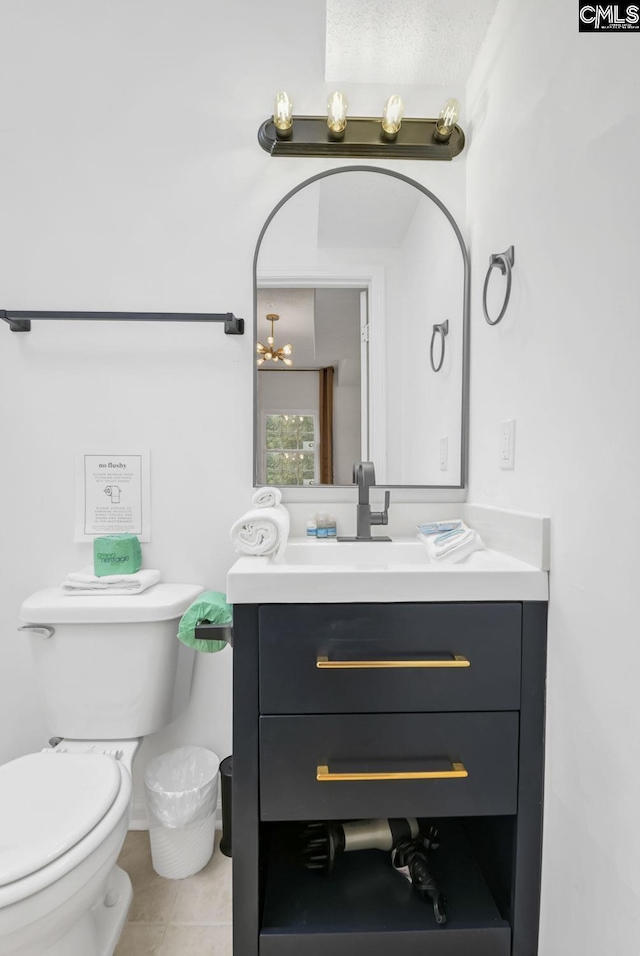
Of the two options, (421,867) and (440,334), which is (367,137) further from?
(421,867)

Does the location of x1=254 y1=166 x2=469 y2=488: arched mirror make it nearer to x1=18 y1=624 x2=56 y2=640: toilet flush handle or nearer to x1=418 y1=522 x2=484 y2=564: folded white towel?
x1=418 y1=522 x2=484 y2=564: folded white towel

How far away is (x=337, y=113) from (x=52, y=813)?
6.02ft

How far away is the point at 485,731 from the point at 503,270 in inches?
41.2

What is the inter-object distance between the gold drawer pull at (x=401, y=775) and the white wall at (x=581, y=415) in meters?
0.20

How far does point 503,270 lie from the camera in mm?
1257

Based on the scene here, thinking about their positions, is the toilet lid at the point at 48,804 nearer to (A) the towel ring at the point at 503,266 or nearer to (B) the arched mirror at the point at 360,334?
(B) the arched mirror at the point at 360,334

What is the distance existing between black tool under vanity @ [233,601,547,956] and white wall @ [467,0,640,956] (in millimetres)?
61

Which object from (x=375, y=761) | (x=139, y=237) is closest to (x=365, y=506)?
(x=375, y=761)

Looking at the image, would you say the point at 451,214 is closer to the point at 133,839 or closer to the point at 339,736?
the point at 339,736

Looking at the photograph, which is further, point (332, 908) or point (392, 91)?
point (392, 91)

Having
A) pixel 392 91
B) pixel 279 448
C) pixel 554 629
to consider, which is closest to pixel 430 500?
pixel 279 448

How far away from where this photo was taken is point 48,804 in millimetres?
1011

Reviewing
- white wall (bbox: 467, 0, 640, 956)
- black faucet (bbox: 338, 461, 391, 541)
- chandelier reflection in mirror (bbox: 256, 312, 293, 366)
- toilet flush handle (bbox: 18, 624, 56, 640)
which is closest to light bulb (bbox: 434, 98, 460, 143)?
white wall (bbox: 467, 0, 640, 956)

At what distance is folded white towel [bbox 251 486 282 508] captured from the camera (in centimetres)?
148
